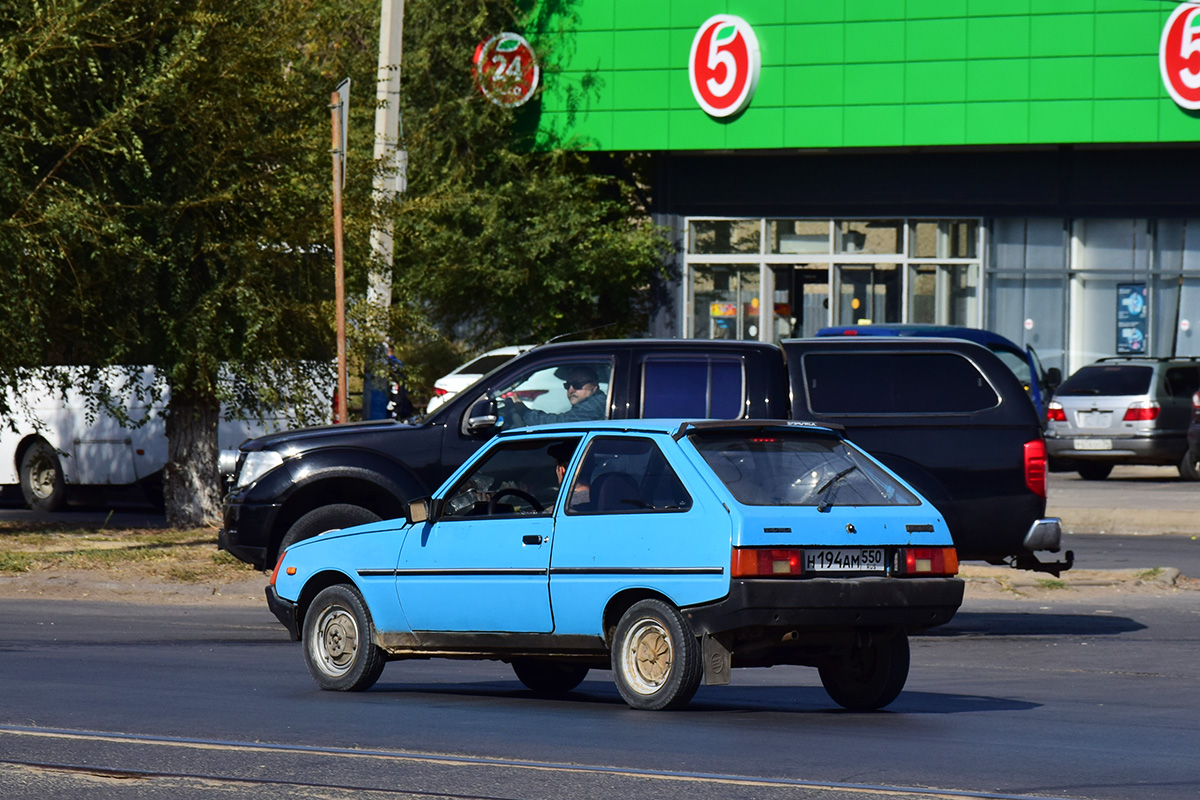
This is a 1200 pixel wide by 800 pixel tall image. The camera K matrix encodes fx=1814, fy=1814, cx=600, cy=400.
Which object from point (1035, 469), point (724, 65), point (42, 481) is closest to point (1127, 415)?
point (724, 65)

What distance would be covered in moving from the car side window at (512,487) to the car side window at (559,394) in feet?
6.16

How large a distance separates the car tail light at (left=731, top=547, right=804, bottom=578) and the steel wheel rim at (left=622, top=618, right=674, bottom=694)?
505 mm

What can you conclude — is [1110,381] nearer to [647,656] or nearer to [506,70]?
[506,70]

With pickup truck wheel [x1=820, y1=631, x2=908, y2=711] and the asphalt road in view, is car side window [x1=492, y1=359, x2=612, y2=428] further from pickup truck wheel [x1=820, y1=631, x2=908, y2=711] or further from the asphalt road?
pickup truck wheel [x1=820, y1=631, x2=908, y2=711]

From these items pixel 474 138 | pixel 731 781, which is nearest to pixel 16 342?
pixel 731 781

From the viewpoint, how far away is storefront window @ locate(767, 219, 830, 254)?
37.4 m

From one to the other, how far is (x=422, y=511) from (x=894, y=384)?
4202 millimetres

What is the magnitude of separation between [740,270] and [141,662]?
28.3 metres

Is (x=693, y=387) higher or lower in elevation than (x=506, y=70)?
lower

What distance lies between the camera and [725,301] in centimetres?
3806

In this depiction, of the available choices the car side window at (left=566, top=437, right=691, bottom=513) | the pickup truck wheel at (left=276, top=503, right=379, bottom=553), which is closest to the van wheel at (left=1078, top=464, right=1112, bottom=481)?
the pickup truck wheel at (left=276, top=503, right=379, bottom=553)

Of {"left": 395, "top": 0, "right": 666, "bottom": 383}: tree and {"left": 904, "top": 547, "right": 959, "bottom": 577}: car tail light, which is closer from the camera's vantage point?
{"left": 904, "top": 547, "right": 959, "bottom": 577}: car tail light

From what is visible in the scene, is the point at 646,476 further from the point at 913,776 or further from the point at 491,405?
the point at 491,405

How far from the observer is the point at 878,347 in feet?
40.5
